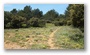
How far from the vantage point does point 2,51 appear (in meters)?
4.07

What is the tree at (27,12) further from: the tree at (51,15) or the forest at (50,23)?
the tree at (51,15)

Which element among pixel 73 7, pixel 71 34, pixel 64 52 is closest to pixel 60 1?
pixel 73 7

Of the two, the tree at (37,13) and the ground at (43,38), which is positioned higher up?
the tree at (37,13)

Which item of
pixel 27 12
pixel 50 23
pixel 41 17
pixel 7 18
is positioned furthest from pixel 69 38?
pixel 7 18

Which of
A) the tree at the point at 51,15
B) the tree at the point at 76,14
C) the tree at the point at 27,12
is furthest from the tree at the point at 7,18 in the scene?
the tree at the point at 76,14

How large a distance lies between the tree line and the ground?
0.29ft

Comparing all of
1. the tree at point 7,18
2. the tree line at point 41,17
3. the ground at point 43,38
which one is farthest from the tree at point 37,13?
the tree at point 7,18

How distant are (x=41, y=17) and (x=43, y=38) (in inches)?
14.7

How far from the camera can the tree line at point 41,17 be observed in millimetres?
4074

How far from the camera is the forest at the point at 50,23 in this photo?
13.4ft

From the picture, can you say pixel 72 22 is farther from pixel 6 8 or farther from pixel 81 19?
pixel 6 8

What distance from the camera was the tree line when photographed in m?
4.07

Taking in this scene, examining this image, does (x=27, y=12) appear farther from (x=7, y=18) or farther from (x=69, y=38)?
(x=69, y=38)

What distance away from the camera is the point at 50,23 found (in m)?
4.10
